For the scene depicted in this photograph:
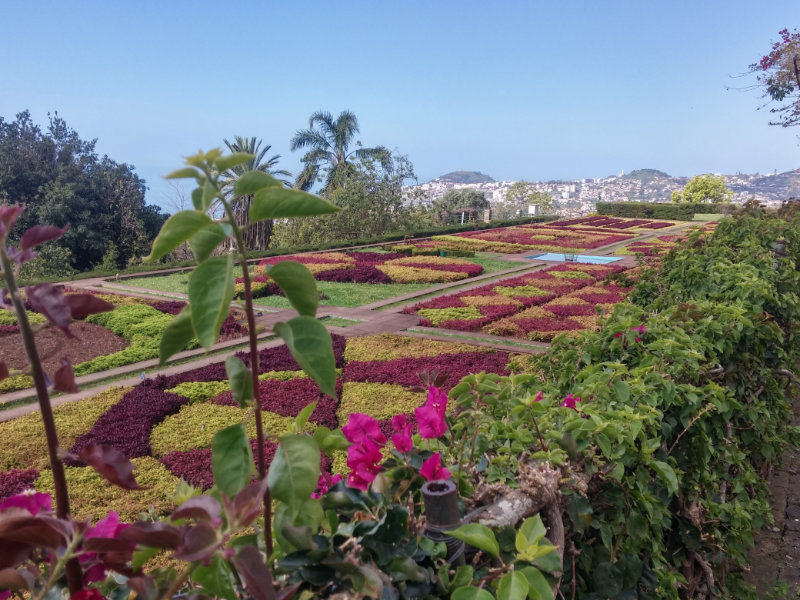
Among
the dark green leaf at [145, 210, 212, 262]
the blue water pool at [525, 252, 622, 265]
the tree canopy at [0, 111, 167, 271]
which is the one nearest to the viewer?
the dark green leaf at [145, 210, 212, 262]

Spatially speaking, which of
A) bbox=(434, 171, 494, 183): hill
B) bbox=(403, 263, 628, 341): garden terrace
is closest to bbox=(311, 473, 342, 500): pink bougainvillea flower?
bbox=(403, 263, 628, 341): garden terrace

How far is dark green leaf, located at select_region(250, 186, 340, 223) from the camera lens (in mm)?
631

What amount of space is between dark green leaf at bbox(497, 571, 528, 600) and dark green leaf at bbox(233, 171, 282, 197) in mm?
605

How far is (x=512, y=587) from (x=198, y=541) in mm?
469

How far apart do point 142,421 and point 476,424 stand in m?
3.53

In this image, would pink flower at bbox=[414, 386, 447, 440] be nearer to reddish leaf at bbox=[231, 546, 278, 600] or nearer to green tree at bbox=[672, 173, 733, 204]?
reddish leaf at bbox=[231, 546, 278, 600]

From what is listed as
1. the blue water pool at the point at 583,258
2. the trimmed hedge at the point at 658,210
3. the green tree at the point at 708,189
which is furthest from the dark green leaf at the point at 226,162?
the green tree at the point at 708,189

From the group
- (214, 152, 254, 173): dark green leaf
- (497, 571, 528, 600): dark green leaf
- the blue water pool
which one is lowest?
the blue water pool

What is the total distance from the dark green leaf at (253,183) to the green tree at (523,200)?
36277 millimetres

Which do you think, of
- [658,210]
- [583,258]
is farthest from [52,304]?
[658,210]

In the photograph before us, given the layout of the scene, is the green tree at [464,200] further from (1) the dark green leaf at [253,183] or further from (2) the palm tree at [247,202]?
(1) the dark green leaf at [253,183]

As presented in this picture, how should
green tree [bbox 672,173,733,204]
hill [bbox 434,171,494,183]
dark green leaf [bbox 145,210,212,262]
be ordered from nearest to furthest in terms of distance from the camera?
dark green leaf [bbox 145,210,212,262]
green tree [bbox 672,173,733,204]
hill [bbox 434,171,494,183]

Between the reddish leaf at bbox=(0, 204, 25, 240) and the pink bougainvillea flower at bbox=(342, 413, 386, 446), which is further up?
the reddish leaf at bbox=(0, 204, 25, 240)

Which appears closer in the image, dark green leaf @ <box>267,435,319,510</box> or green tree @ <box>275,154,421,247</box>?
dark green leaf @ <box>267,435,319,510</box>
